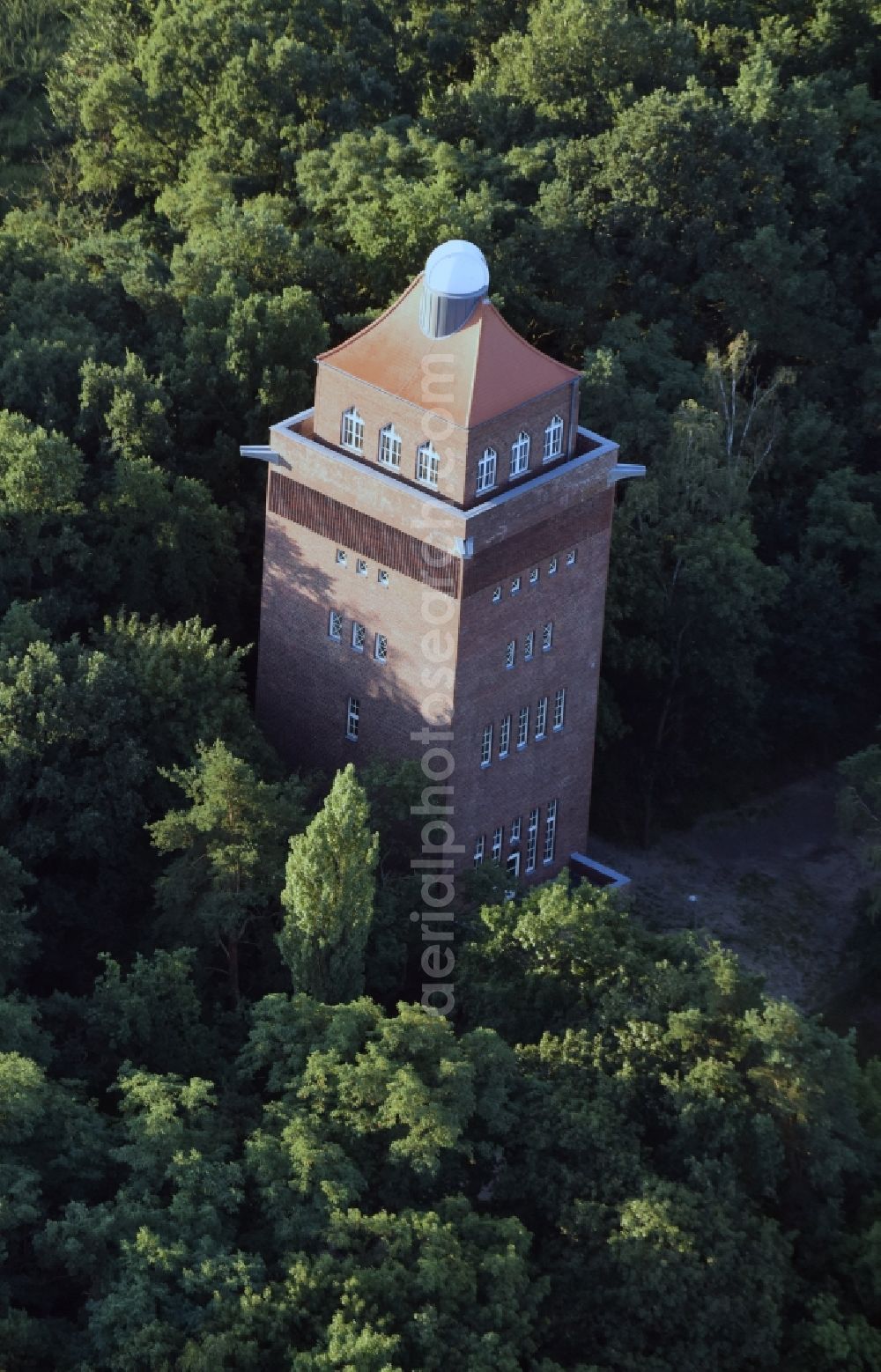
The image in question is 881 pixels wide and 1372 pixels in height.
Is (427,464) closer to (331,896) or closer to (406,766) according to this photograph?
(406,766)

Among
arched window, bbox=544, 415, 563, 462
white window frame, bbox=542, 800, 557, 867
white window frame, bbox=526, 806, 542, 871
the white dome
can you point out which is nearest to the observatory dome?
the white dome

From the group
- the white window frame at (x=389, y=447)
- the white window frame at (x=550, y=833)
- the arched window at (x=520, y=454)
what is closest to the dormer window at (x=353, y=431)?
the white window frame at (x=389, y=447)

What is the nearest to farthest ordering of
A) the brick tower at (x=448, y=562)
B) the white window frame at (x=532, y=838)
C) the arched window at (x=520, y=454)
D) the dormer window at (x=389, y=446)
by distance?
the brick tower at (x=448, y=562) → the dormer window at (x=389, y=446) → the arched window at (x=520, y=454) → the white window frame at (x=532, y=838)

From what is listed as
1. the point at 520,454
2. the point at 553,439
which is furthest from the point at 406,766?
the point at 553,439

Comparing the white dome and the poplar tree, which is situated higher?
the white dome

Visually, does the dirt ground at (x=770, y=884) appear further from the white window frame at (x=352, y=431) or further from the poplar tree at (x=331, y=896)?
the white window frame at (x=352, y=431)

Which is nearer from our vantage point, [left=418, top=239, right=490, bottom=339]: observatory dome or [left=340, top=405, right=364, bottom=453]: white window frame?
[left=418, top=239, right=490, bottom=339]: observatory dome

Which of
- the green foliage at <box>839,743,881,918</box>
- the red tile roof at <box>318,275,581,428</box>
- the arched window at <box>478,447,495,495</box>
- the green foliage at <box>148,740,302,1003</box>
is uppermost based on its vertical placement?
the red tile roof at <box>318,275,581,428</box>

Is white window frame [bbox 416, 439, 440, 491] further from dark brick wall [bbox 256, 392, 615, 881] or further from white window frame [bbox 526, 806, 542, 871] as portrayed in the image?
white window frame [bbox 526, 806, 542, 871]
